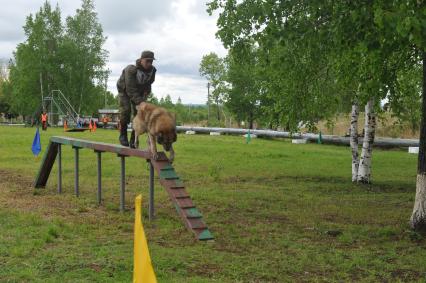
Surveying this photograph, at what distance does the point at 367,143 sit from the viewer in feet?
49.9

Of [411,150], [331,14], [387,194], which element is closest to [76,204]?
[331,14]

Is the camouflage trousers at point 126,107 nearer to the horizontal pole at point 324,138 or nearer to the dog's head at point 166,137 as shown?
the dog's head at point 166,137

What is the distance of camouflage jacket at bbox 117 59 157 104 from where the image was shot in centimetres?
898

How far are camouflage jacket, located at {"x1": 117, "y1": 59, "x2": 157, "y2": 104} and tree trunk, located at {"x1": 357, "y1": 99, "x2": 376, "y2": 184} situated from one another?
8.08 meters

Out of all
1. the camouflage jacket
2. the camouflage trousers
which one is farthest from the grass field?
the camouflage jacket

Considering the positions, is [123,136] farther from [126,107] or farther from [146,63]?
[146,63]

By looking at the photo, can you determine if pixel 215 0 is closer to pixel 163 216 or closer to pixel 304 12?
pixel 304 12

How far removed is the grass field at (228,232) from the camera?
6.11 metres

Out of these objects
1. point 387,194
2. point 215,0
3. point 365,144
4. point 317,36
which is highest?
point 215,0

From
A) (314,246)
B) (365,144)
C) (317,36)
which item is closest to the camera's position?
(314,246)

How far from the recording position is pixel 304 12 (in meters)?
8.65

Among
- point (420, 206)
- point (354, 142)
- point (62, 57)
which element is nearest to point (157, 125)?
point (420, 206)

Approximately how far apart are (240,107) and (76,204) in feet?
134

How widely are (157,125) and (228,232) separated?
2000 mm
